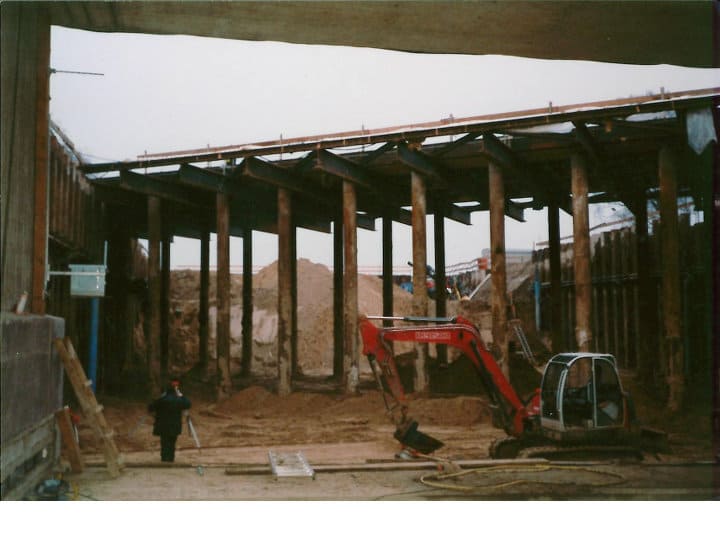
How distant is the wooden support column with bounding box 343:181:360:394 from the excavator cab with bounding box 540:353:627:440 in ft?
23.0

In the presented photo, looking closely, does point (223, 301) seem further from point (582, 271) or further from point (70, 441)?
point (582, 271)

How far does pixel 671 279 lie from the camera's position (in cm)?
1583

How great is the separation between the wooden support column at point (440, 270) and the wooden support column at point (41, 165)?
1399cm

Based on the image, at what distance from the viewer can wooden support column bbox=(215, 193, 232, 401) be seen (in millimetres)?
19950

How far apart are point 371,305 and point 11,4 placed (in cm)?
3462

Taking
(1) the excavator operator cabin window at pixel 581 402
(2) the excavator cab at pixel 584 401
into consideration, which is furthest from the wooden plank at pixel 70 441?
(1) the excavator operator cabin window at pixel 581 402

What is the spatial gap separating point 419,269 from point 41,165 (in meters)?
9.77

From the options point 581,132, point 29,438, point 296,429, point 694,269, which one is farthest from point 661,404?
point 29,438

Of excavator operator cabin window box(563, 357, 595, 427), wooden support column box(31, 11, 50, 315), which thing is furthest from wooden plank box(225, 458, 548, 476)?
wooden support column box(31, 11, 50, 315)

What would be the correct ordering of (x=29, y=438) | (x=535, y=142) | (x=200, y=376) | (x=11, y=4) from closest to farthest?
(x=29, y=438)
(x=11, y=4)
(x=535, y=142)
(x=200, y=376)

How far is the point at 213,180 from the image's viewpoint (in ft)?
66.6

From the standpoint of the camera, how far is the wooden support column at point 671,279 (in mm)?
15258

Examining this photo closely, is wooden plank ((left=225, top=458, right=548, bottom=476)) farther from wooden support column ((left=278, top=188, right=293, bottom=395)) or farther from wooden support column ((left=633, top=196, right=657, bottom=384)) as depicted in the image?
wooden support column ((left=278, top=188, right=293, bottom=395))

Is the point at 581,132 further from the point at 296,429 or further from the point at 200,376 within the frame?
the point at 200,376
